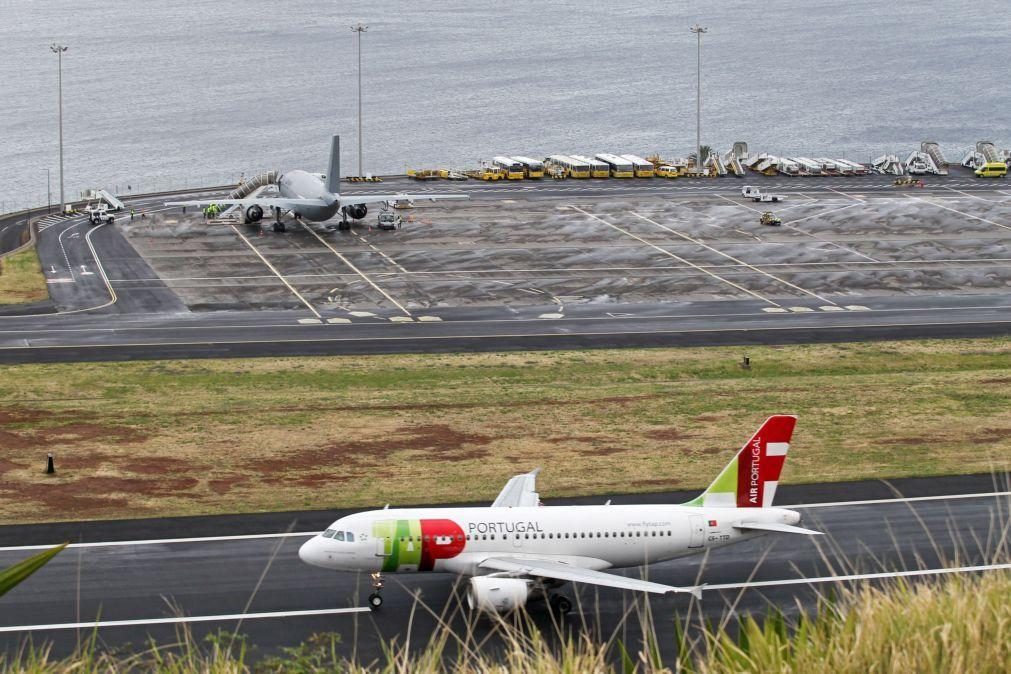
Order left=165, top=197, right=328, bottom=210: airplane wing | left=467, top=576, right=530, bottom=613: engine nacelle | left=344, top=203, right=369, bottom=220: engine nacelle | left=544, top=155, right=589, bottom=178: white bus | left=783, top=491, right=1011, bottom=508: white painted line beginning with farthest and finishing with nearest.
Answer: left=544, top=155, right=589, bottom=178: white bus, left=344, top=203, right=369, bottom=220: engine nacelle, left=165, top=197, right=328, bottom=210: airplane wing, left=783, top=491, right=1011, bottom=508: white painted line, left=467, top=576, right=530, bottom=613: engine nacelle

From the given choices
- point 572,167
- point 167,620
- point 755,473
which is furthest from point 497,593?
point 572,167

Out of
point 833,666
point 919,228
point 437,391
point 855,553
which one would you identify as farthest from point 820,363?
point 833,666

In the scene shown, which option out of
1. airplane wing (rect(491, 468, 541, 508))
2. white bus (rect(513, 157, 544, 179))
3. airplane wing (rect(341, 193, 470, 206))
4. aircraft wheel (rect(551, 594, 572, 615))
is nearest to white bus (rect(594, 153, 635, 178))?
white bus (rect(513, 157, 544, 179))

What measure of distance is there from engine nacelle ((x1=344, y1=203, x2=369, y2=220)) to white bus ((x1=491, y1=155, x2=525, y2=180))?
37.9 metres

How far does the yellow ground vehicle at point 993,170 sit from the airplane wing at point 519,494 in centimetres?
14545

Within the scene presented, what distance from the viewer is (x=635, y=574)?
53125 millimetres

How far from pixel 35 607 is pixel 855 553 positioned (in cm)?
3301

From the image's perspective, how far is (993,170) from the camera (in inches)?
7249

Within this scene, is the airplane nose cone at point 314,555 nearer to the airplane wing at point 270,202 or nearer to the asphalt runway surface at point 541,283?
the asphalt runway surface at point 541,283

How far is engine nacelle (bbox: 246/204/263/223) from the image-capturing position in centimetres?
14888

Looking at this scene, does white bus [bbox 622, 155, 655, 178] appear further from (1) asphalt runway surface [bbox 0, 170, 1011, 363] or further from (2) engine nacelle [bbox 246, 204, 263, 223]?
(2) engine nacelle [bbox 246, 204, 263, 223]

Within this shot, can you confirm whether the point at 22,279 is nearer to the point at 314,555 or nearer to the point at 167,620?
the point at 167,620

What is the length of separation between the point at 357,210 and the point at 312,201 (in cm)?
543

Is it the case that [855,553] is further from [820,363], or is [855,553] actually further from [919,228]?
[919,228]
